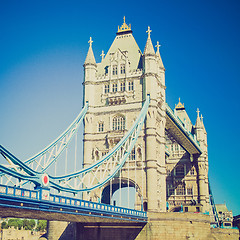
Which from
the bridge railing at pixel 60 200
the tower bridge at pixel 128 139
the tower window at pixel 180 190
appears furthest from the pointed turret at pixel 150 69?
the tower window at pixel 180 190

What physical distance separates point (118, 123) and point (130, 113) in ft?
6.53

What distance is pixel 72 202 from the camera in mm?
33281

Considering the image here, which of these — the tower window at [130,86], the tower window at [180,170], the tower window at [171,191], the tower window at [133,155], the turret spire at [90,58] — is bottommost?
the tower window at [133,155]

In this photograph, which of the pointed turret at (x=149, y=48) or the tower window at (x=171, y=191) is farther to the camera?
the tower window at (x=171, y=191)

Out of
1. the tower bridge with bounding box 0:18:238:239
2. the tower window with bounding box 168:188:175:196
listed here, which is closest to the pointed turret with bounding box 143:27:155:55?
the tower bridge with bounding box 0:18:238:239

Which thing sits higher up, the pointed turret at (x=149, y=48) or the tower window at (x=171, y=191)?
the pointed turret at (x=149, y=48)

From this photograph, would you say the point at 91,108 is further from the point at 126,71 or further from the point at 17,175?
the point at 17,175

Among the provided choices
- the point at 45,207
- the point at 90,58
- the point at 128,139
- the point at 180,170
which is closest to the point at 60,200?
the point at 45,207

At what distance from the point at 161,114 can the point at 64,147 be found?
607 inches

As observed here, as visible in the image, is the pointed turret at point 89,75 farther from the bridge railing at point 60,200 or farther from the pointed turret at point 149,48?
the bridge railing at point 60,200

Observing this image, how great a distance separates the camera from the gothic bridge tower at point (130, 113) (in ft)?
170

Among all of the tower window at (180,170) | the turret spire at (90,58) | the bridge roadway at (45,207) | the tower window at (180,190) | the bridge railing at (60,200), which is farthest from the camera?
the tower window at (180,170)

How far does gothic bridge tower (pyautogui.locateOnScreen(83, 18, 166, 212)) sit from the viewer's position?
170 feet

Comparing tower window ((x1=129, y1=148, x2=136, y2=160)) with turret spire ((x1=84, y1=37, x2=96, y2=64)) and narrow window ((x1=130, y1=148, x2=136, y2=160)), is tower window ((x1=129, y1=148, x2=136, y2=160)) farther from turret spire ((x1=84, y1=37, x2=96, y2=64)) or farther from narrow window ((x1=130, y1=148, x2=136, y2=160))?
turret spire ((x1=84, y1=37, x2=96, y2=64))
